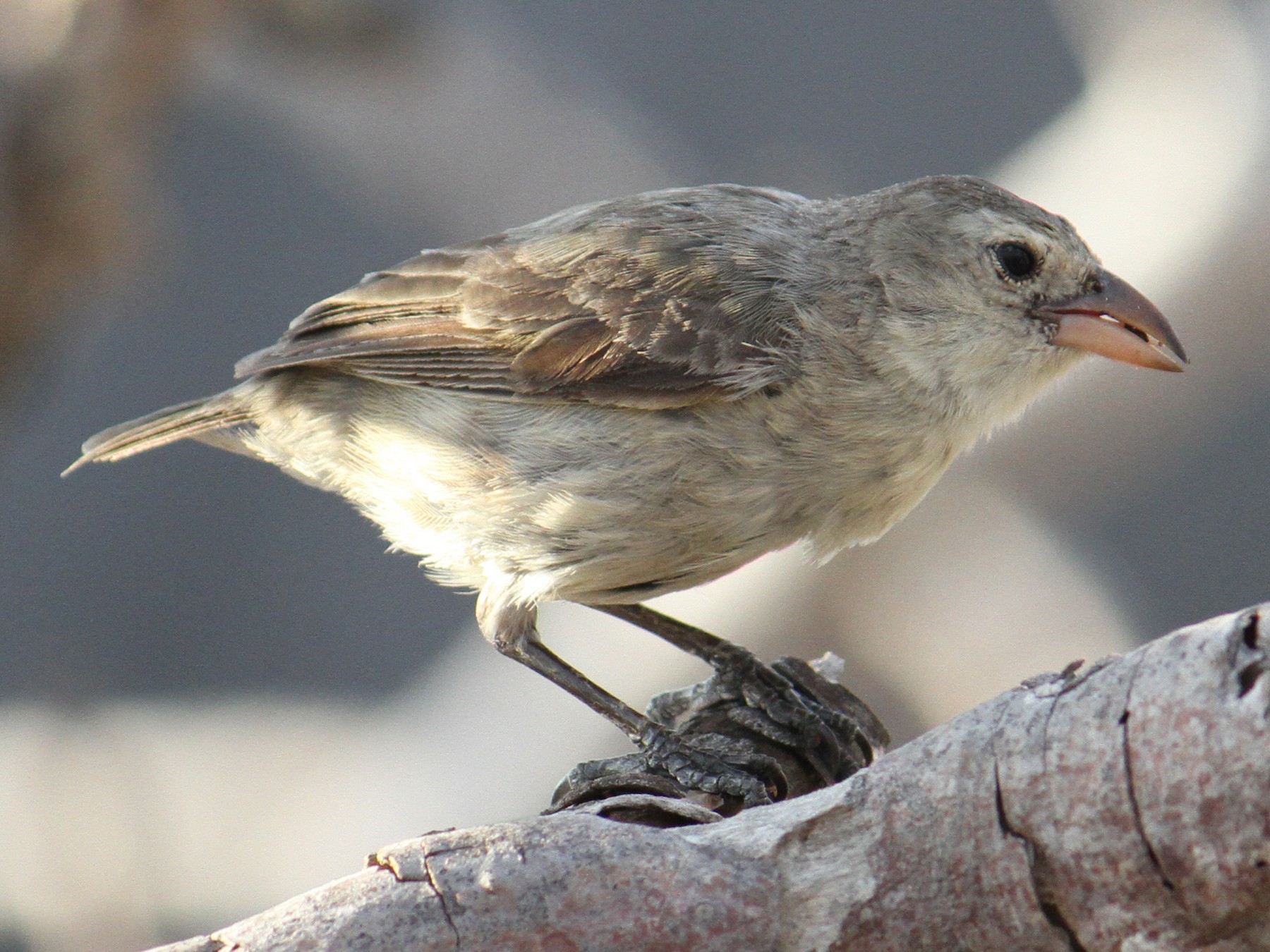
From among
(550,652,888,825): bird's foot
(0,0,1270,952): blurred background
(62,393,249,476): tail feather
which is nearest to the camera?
(550,652,888,825): bird's foot

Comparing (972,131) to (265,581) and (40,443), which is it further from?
(40,443)

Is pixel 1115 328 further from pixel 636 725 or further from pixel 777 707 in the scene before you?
pixel 636 725

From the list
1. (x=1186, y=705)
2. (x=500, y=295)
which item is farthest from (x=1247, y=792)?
(x=500, y=295)

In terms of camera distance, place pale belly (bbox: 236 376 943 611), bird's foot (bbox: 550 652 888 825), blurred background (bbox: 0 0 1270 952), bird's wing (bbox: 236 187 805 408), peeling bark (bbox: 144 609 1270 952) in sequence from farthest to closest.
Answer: blurred background (bbox: 0 0 1270 952), bird's wing (bbox: 236 187 805 408), pale belly (bbox: 236 376 943 611), bird's foot (bbox: 550 652 888 825), peeling bark (bbox: 144 609 1270 952)

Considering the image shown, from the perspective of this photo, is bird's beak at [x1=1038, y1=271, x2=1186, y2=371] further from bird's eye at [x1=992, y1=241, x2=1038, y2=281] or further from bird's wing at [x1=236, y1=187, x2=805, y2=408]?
bird's wing at [x1=236, y1=187, x2=805, y2=408]

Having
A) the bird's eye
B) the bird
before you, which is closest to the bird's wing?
the bird

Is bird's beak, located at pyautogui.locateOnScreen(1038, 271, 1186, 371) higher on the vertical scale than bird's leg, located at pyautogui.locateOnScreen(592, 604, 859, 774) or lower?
higher

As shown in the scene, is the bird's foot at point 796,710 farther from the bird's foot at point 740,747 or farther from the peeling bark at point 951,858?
the peeling bark at point 951,858

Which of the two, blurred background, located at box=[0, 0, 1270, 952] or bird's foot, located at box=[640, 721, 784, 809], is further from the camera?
blurred background, located at box=[0, 0, 1270, 952]
